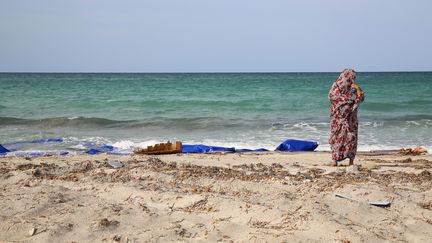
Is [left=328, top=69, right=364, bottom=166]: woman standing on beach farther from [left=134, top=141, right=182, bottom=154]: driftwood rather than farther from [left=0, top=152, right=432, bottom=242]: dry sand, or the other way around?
[left=134, top=141, right=182, bottom=154]: driftwood

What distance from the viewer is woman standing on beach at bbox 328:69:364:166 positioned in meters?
6.12

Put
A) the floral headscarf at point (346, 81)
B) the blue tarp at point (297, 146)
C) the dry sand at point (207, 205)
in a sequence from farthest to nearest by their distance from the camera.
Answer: the blue tarp at point (297, 146)
the floral headscarf at point (346, 81)
the dry sand at point (207, 205)

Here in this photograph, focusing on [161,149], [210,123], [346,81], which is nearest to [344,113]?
[346,81]

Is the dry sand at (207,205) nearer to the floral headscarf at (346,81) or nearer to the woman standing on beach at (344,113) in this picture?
the woman standing on beach at (344,113)

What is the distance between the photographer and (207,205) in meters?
3.99

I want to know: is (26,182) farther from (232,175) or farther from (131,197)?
(232,175)

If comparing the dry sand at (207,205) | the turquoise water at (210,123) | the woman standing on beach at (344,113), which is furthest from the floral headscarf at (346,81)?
the turquoise water at (210,123)

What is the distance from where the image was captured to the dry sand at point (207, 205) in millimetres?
3438

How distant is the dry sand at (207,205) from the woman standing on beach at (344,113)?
2.33 ft

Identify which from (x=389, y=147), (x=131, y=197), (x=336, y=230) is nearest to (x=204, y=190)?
(x=131, y=197)

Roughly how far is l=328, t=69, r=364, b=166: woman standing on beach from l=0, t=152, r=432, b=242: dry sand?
0.71 metres

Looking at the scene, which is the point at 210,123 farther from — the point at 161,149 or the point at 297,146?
the point at 161,149

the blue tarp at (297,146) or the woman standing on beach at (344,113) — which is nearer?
the woman standing on beach at (344,113)

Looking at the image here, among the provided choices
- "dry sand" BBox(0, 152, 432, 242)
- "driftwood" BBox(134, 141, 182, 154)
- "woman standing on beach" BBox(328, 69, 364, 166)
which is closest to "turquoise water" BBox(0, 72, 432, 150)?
"driftwood" BBox(134, 141, 182, 154)
